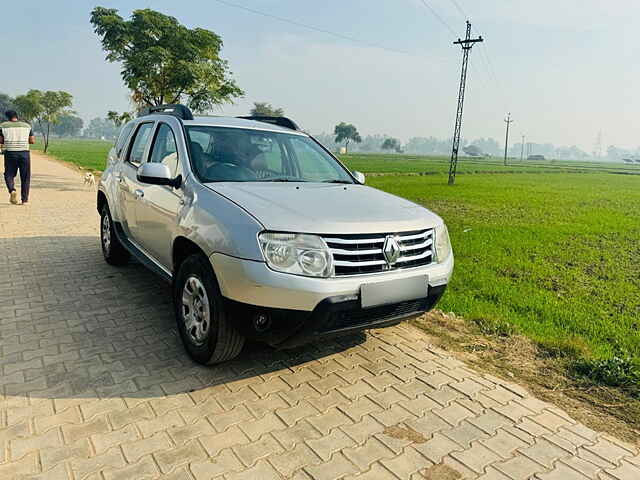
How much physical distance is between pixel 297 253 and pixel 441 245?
4.05 ft

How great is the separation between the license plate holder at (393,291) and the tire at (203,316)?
881 millimetres

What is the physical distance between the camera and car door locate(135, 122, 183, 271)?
3713mm

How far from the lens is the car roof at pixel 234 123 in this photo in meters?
4.20

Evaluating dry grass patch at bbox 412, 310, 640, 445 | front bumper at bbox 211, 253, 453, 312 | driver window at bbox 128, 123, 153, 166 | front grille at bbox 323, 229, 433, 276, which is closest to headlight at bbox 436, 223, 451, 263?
front grille at bbox 323, 229, 433, 276

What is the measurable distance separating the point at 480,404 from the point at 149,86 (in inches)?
575

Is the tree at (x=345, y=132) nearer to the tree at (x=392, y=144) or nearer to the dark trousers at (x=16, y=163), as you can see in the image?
the tree at (x=392, y=144)

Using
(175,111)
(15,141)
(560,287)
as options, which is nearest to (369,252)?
(175,111)

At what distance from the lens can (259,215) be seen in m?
2.95

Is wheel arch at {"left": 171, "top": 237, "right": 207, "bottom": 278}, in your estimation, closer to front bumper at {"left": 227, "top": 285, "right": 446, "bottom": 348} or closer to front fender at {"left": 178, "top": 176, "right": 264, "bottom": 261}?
front fender at {"left": 178, "top": 176, "right": 264, "bottom": 261}

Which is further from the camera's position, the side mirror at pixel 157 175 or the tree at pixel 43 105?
the tree at pixel 43 105

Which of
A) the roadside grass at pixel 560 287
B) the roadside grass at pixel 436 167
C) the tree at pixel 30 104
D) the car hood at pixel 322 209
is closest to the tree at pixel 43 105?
the tree at pixel 30 104

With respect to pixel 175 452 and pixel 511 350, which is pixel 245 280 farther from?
pixel 511 350

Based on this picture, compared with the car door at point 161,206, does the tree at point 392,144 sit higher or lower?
higher

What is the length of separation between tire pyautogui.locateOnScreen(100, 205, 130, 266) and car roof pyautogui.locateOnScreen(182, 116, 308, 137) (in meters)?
2.07
